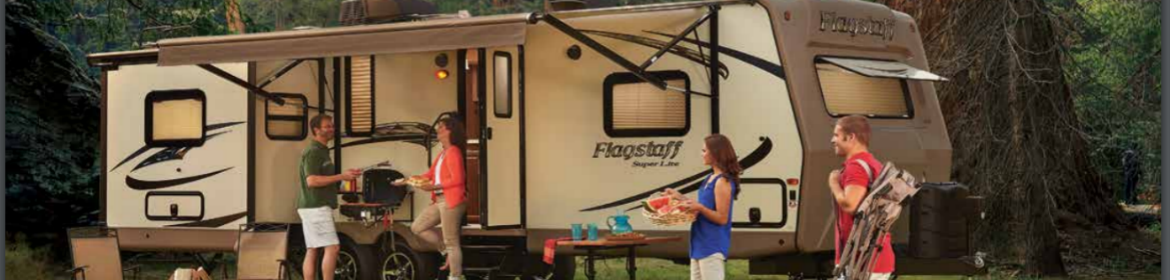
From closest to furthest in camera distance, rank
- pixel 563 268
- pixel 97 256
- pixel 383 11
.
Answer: pixel 97 256
pixel 383 11
pixel 563 268

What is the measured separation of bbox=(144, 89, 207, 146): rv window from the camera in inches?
569

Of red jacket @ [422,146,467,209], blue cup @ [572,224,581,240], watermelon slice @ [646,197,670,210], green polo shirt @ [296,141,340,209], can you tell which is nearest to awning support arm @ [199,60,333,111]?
green polo shirt @ [296,141,340,209]

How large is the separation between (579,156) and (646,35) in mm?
1083

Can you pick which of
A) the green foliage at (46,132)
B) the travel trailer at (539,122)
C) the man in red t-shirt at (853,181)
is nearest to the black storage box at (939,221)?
the travel trailer at (539,122)

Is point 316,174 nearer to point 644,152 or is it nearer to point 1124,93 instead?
point 644,152

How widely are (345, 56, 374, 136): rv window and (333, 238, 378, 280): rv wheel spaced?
961 mm

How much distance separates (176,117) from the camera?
575 inches

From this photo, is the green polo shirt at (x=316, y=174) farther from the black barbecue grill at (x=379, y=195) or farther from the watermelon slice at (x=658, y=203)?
the watermelon slice at (x=658, y=203)

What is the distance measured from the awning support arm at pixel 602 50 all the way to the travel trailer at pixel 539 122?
0.02 m

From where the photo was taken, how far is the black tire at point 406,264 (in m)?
13.6

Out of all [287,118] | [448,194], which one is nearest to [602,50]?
[448,194]

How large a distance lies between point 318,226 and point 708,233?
14.3 feet

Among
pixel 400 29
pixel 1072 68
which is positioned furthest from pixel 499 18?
pixel 1072 68

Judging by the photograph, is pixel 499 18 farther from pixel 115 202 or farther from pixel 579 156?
pixel 115 202
